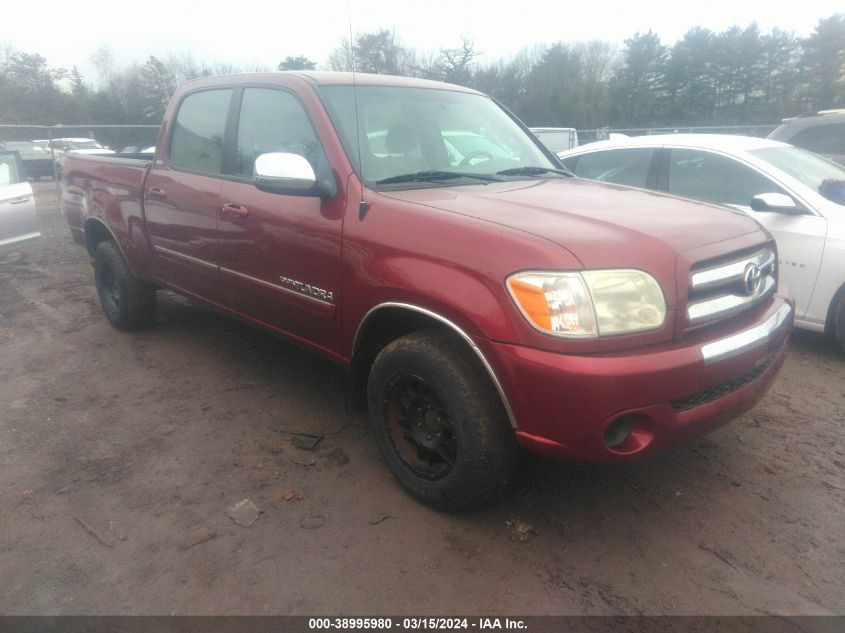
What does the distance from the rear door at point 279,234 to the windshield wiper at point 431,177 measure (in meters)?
0.28

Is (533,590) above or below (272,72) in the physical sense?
below

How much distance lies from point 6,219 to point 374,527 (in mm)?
6710

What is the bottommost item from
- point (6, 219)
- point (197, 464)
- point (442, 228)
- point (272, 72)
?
point (197, 464)

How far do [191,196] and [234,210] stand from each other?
0.55 m

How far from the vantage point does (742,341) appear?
2438mm

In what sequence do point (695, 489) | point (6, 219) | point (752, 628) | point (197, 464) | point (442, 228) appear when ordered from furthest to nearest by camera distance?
1. point (6, 219)
2. point (197, 464)
3. point (695, 489)
4. point (442, 228)
5. point (752, 628)

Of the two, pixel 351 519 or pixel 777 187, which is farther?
pixel 777 187

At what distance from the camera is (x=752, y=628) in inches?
81.8

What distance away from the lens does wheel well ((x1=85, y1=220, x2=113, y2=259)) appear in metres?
5.04

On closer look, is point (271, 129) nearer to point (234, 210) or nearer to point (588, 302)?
point (234, 210)

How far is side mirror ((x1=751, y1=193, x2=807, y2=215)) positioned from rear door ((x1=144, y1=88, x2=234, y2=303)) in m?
3.64

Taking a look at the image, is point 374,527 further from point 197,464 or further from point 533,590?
point 197,464

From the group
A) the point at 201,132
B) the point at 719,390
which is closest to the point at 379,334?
the point at 719,390

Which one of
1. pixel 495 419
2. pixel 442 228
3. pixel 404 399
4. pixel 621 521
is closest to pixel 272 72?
pixel 442 228
